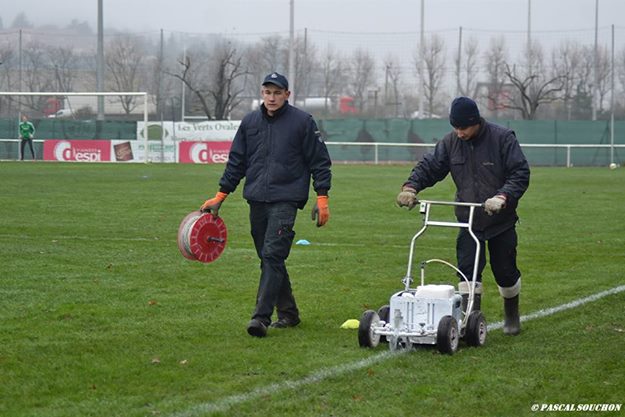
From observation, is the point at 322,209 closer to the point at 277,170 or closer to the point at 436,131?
A: the point at 277,170

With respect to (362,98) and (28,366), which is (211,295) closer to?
(28,366)

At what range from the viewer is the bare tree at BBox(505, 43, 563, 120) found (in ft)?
→ 199

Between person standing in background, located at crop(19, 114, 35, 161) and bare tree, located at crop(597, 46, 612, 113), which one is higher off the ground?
bare tree, located at crop(597, 46, 612, 113)

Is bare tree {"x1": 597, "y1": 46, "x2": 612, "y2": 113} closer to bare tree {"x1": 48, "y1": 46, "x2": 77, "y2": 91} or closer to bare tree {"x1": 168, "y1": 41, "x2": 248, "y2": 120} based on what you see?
bare tree {"x1": 168, "y1": 41, "x2": 248, "y2": 120}

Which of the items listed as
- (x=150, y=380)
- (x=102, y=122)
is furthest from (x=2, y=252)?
(x=102, y=122)

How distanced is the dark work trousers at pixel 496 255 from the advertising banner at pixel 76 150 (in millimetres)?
38213

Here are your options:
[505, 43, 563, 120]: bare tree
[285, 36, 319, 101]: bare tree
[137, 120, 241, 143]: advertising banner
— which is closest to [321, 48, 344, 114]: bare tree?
[285, 36, 319, 101]: bare tree

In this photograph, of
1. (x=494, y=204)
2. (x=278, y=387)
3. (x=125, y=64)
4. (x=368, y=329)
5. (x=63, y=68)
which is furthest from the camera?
(x=125, y=64)

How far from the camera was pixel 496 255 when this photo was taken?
8.73 meters

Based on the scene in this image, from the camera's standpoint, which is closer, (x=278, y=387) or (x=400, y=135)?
(x=278, y=387)

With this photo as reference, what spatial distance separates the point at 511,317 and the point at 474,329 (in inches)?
33.1

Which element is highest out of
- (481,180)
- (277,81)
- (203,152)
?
(277,81)

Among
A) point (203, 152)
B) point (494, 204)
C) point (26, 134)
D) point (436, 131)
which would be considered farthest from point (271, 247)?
point (436, 131)

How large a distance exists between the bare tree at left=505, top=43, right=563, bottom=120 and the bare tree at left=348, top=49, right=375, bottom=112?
745 centimetres
